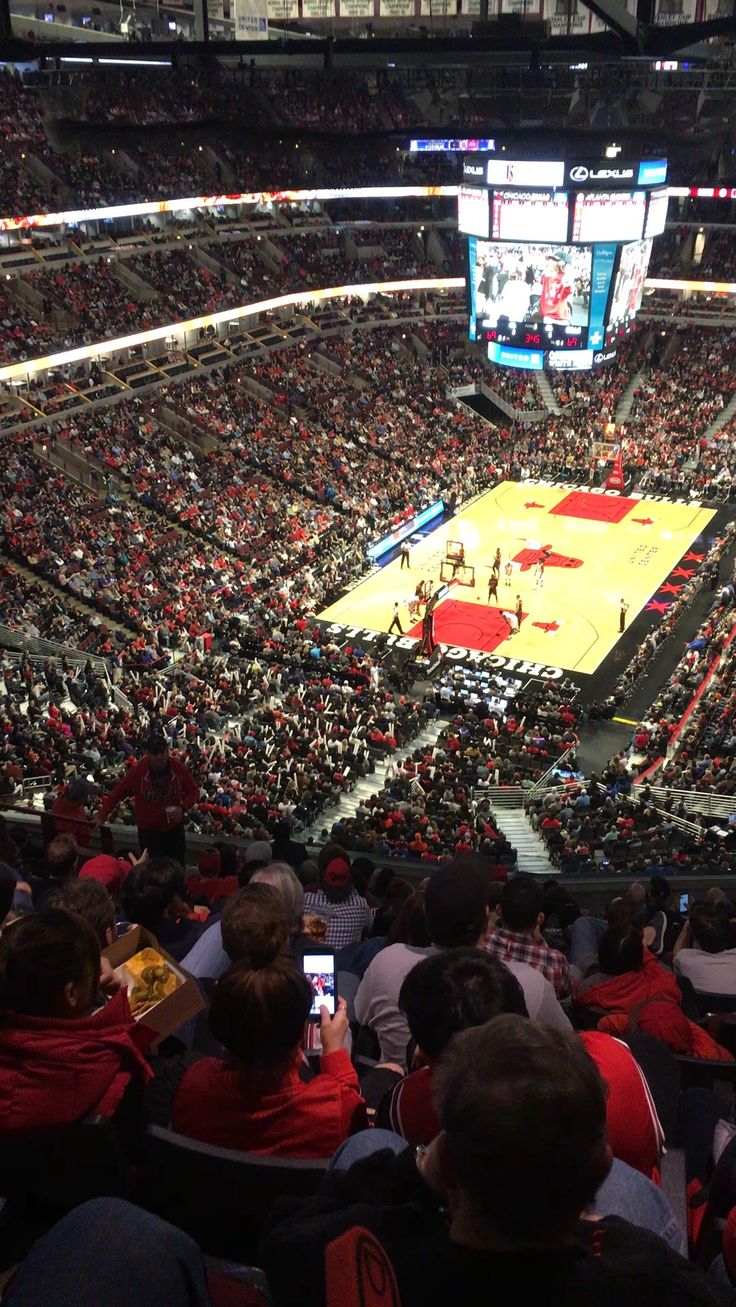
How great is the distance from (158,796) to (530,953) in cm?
434

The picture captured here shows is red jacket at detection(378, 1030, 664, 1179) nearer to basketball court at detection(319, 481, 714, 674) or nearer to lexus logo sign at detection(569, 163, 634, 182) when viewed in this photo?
basketball court at detection(319, 481, 714, 674)

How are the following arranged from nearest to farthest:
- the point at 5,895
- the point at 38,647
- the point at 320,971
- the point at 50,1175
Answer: the point at 50,1175 → the point at 5,895 → the point at 320,971 → the point at 38,647

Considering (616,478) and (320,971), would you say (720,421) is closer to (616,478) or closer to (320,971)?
(616,478)

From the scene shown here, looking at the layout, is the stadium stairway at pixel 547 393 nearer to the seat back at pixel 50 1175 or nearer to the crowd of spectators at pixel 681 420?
the crowd of spectators at pixel 681 420

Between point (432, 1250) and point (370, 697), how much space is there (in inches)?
878

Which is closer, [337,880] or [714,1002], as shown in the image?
[714,1002]

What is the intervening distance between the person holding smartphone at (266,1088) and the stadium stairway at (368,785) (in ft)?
44.3

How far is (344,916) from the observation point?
24.0 ft

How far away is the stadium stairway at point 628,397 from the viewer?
46694 mm

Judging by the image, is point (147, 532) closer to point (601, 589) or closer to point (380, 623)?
point (380, 623)

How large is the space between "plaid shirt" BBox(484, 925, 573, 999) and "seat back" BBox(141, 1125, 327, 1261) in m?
2.34

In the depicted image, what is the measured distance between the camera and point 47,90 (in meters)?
42.3

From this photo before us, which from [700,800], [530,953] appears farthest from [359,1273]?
[700,800]

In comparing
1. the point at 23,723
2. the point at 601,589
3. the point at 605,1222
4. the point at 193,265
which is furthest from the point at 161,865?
the point at 193,265
